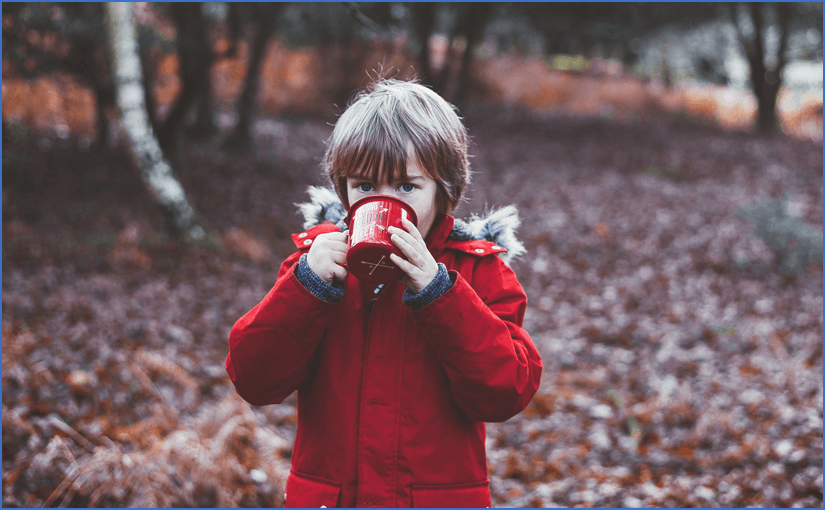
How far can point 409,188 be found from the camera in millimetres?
1606

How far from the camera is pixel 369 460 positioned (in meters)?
1.55

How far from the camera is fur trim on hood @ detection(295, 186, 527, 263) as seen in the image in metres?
1.76

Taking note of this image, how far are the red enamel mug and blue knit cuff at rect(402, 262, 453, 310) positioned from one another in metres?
0.06

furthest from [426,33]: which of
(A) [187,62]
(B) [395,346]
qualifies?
(B) [395,346]

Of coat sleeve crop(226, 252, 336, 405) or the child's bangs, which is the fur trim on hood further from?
coat sleeve crop(226, 252, 336, 405)

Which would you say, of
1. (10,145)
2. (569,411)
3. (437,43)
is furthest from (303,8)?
(569,411)

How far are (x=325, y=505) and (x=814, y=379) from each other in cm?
482

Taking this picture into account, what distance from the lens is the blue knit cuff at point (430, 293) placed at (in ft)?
4.75

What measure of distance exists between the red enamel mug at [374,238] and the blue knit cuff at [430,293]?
2.5 inches

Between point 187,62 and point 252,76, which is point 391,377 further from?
point 252,76

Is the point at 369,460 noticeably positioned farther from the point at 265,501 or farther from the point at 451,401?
the point at 265,501

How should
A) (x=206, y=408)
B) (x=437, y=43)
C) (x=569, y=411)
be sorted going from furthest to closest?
1. (x=437, y=43)
2. (x=569, y=411)
3. (x=206, y=408)

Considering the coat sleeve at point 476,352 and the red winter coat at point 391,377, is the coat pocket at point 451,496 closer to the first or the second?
the red winter coat at point 391,377

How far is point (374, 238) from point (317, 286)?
0.22m
